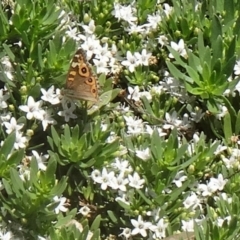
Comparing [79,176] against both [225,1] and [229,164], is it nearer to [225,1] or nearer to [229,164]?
[229,164]

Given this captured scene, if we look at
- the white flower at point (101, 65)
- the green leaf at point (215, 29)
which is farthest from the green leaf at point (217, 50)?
the white flower at point (101, 65)

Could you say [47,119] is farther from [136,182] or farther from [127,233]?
[127,233]

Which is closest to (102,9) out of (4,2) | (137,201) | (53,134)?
(4,2)

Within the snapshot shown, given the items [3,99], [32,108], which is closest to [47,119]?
[32,108]

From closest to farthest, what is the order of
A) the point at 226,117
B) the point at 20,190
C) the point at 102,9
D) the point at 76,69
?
Answer: the point at 20,190
the point at 76,69
the point at 226,117
the point at 102,9

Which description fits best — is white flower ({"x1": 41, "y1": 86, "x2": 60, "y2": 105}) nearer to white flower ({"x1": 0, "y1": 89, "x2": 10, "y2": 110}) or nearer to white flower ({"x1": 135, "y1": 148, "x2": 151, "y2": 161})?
white flower ({"x1": 0, "y1": 89, "x2": 10, "y2": 110})

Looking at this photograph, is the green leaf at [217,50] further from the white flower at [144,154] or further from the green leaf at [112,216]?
the green leaf at [112,216]
